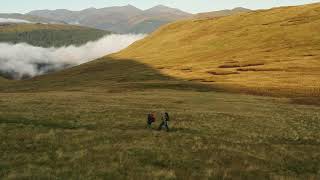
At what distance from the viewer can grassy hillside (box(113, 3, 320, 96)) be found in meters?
103

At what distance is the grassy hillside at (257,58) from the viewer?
10288 cm


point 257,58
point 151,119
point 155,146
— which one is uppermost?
point 257,58

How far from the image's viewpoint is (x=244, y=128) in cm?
4325

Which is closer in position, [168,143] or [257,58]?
[168,143]

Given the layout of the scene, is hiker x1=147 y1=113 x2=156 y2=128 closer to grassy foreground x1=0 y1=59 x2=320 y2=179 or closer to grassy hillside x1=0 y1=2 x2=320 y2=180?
grassy foreground x1=0 y1=59 x2=320 y2=179

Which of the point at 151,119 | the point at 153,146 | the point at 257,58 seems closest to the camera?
the point at 153,146

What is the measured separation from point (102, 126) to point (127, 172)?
16.2 metres

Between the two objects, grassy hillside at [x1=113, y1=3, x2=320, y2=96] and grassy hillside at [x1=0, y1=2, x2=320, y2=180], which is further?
grassy hillside at [x1=113, y1=3, x2=320, y2=96]

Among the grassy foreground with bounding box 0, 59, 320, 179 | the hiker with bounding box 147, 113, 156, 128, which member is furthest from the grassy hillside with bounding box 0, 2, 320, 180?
the hiker with bounding box 147, 113, 156, 128

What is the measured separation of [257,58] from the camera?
145 m

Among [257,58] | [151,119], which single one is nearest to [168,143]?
[151,119]

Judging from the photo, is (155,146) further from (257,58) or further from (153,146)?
(257,58)

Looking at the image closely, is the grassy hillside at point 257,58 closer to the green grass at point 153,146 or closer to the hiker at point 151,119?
the green grass at point 153,146

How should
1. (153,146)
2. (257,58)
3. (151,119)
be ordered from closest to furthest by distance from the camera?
(153,146) → (151,119) → (257,58)
